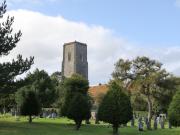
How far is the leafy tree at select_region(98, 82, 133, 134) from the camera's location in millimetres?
38406

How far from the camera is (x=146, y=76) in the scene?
5438 centimetres

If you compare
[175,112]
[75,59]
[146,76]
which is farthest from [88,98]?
[75,59]

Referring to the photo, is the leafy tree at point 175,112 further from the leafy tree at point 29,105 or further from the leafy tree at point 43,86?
the leafy tree at point 43,86

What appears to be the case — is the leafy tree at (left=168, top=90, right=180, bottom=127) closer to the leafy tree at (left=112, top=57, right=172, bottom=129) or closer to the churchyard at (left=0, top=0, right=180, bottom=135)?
the churchyard at (left=0, top=0, right=180, bottom=135)

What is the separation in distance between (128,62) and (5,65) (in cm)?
2236

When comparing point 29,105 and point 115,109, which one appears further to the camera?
point 29,105

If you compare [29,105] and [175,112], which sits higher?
[29,105]

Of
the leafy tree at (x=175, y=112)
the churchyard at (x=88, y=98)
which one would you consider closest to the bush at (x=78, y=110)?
the churchyard at (x=88, y=98)

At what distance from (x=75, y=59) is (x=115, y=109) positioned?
117117 millimetres

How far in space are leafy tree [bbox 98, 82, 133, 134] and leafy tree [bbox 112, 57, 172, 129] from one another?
A: 1437 cm

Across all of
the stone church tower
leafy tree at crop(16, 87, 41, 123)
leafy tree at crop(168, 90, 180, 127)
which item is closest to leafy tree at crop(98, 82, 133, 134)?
leafy tree at crop(168, 90, 180, 127)

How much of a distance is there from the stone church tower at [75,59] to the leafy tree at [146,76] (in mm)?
94618

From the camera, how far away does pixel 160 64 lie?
5594 cm

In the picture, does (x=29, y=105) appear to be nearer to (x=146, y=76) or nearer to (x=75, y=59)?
(x=146, y=76)
